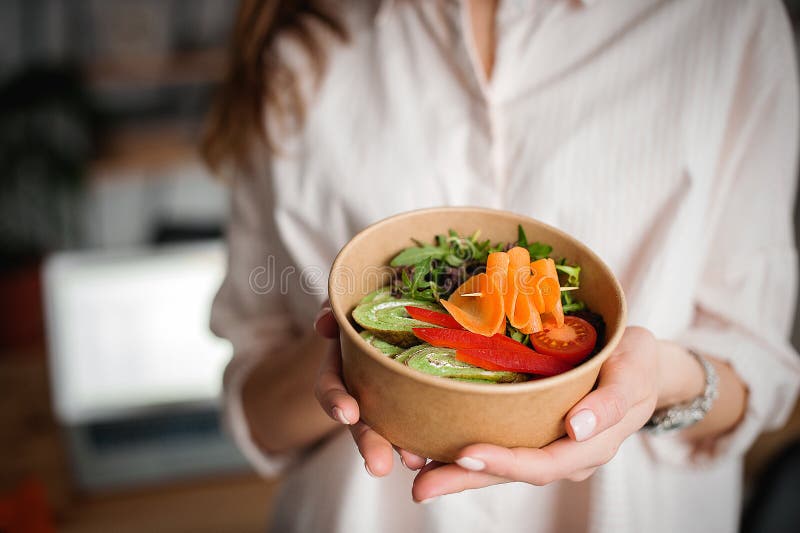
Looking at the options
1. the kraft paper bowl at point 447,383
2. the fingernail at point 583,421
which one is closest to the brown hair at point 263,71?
the kraft paper bowl at point 447,383

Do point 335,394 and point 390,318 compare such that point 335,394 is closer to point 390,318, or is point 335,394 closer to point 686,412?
point 390,318

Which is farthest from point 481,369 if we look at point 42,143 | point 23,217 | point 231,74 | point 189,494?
point 23,217

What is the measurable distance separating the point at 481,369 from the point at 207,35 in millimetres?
2262

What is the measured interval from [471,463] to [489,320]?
4.7 inches

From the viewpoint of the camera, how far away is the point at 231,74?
106 centimetres

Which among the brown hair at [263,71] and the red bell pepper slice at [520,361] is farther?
the brown hair at [263,71]

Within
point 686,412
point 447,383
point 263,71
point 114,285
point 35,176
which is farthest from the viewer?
Result: point 35,176

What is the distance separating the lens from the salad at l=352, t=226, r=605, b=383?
0.55 metres

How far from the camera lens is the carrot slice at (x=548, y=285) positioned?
57 centimetres

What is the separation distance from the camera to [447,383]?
1.63 feet

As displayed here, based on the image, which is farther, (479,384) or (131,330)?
(131,330)

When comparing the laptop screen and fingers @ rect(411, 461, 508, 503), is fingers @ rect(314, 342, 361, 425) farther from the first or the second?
the laptop screen

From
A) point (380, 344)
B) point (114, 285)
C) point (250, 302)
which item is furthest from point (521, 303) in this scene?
point (114, 285)

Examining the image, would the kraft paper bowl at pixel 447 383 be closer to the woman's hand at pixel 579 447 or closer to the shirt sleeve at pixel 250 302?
the woman's hand at pixel 579 447
